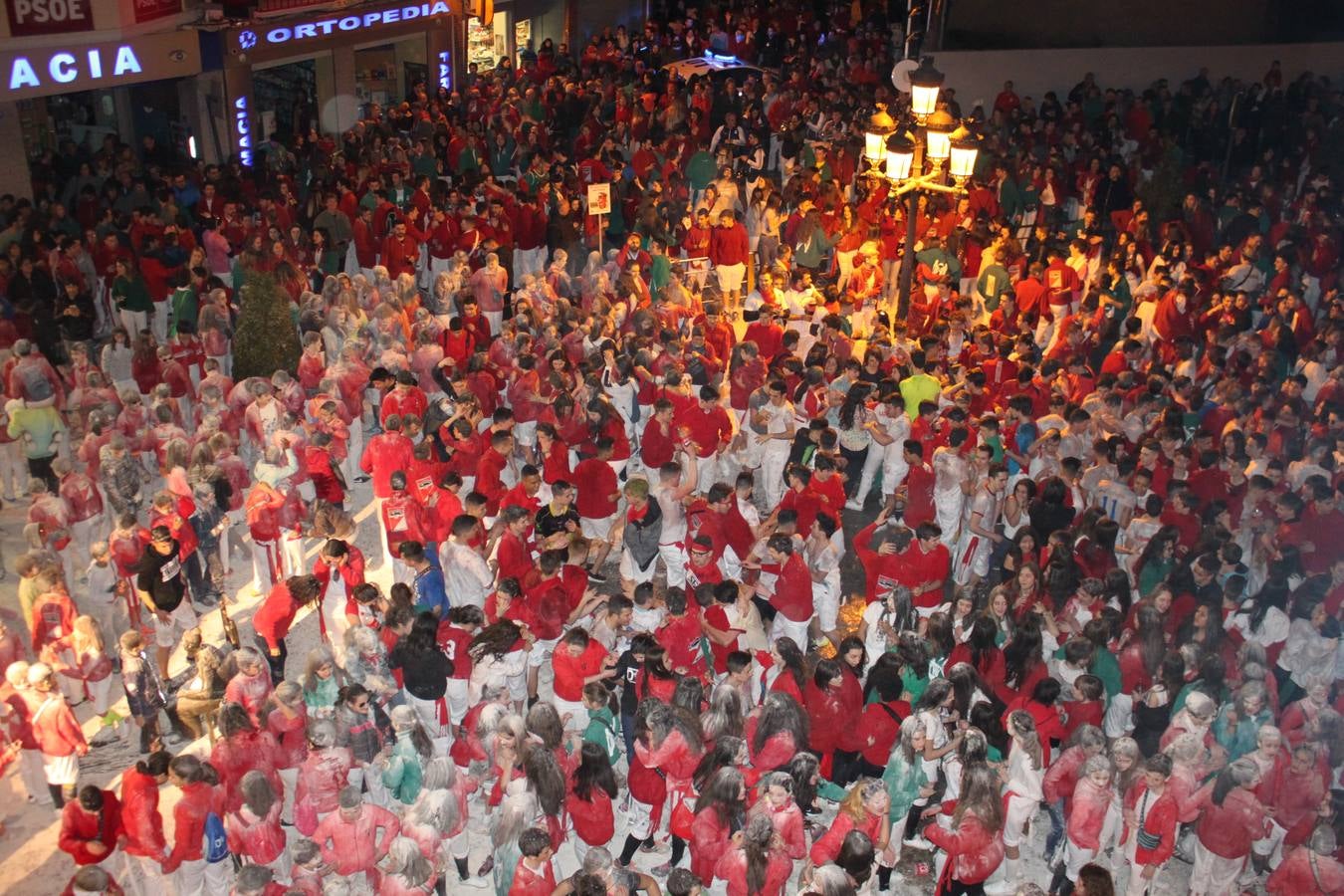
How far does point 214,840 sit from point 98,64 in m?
14.4

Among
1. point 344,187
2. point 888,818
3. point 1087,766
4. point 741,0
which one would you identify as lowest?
point 888,818

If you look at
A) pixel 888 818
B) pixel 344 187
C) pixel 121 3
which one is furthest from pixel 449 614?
pixel 121 3

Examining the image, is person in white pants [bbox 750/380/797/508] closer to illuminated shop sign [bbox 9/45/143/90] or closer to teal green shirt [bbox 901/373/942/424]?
teal green shirt [bbox 901/373/942/424]

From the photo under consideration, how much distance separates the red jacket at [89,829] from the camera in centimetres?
687

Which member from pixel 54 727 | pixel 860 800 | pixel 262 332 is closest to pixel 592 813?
pixel 860 800

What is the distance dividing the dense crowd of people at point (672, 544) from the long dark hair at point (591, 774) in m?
0.12

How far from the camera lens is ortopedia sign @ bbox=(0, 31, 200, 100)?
54.5 feet

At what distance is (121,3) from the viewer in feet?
59.1

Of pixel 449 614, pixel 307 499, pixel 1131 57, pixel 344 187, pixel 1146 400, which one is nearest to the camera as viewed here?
pixel 449 614

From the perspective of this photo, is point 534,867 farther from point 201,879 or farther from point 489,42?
point 489,42

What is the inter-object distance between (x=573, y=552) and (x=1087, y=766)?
152 inches

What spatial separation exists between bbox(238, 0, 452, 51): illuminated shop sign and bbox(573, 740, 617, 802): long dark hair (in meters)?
17.3

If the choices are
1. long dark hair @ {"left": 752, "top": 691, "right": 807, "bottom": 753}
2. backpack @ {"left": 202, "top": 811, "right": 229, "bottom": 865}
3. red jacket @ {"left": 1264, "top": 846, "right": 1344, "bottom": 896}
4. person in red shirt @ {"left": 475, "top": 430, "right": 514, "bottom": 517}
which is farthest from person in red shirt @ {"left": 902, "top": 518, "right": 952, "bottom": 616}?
backpack @ {"left": 202, "top": 811, "right": 229, "bottom": 865}

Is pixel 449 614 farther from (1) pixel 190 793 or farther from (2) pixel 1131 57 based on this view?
(2) pixel 1131 57
